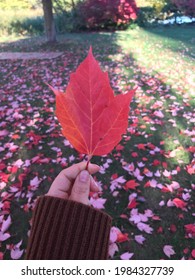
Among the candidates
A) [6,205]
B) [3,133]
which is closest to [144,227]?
[6,205]

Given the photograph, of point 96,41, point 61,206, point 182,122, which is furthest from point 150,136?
point 96,41

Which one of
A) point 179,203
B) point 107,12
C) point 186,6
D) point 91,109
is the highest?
point 186,6

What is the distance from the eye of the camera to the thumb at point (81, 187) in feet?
4.73

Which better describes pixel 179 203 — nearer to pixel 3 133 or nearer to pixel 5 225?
pixel 5 225

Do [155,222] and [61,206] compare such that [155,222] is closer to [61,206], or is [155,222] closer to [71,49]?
[61,206]

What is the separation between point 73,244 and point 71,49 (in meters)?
11.5

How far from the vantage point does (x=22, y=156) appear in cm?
442

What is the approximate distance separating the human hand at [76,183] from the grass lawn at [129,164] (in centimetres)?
154

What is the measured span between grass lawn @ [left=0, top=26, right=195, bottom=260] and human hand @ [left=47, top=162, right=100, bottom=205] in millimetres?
1539

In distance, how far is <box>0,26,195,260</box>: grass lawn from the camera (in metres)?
3.07

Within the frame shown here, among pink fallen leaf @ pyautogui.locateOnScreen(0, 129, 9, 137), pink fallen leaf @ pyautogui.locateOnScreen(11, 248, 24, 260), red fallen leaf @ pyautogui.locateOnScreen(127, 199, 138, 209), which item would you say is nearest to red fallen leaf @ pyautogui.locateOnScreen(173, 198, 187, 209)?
red fallen leaf @ pyautogui.locateOnScreen(127, 199, 138, 209)

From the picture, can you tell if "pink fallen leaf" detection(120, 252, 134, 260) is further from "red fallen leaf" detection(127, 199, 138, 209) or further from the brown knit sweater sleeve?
the brown knit sweater sleeve

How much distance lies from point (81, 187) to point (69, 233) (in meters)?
0.23

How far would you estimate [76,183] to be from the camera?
4.76 feet
